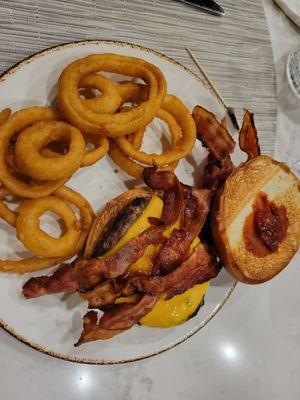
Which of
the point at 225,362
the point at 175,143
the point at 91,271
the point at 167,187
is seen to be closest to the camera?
the point at 91,271

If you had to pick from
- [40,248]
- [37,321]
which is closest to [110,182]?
[40,248]

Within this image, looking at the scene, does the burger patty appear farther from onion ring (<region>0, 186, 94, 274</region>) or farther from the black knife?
the black knife

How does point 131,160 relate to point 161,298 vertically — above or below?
above

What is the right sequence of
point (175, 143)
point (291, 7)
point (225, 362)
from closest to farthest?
point (175, 143) < point (225, 362) < point (291, 7)

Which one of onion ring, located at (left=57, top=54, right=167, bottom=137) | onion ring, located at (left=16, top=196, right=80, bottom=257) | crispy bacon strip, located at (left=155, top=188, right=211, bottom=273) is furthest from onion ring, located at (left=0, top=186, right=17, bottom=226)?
crispy bacon strip, located at (left=155, top=188, right=211, bottom=273)

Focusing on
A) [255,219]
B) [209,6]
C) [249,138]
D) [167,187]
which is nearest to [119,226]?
[167,187]

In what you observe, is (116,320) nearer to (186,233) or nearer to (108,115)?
(186,233)
